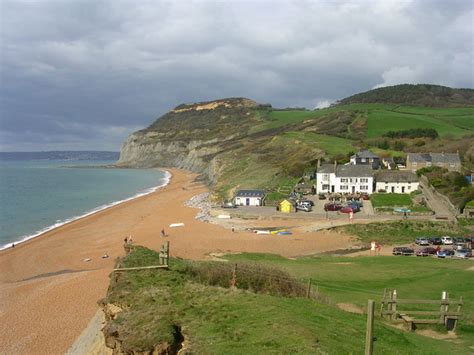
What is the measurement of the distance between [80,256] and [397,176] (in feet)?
145

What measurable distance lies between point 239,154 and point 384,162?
45.0 m

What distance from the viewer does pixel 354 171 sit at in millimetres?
64875

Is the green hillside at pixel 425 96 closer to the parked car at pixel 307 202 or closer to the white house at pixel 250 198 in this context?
the white house at pixel 250 198

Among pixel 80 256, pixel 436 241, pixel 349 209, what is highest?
pixel 349 209

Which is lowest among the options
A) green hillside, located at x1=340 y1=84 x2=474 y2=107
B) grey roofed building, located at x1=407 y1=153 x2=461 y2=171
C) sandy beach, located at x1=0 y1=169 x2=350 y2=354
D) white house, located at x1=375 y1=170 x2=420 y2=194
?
sandy beach, located at x1=0 y1=169 x2=350 y2=354

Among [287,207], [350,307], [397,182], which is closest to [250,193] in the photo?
[287,207]

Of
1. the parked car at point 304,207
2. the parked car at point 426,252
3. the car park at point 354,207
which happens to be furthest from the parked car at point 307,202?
the parked car at point 426,252

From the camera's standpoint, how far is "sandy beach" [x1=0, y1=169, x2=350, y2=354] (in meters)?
23.5

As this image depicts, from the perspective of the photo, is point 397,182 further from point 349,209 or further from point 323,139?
point 323,139

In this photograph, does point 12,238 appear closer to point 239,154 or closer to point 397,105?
point 239,154

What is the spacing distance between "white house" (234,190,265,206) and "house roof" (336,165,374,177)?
11775 mm

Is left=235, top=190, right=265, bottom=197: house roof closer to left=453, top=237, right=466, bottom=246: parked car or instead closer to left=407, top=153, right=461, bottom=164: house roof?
left=407, top=153, right=461, bottom=164: house roof

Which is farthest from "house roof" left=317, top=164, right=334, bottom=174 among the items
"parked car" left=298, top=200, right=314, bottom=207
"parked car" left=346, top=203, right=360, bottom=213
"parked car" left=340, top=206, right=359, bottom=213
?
"parked car" left=340, top=206, right=359, bottom=213

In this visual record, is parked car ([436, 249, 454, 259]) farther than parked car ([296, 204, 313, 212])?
No
